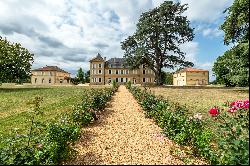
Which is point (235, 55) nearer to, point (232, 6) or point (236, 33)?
point (236, 33)

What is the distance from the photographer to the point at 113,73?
282 feet

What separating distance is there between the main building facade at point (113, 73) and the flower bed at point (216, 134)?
Answer: 73474mm

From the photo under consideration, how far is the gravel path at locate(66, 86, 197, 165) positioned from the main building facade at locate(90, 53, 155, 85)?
72305 millimetres

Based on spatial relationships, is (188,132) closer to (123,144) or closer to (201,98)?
(123,144)

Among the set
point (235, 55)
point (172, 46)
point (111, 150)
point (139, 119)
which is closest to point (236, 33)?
point (235, 55)

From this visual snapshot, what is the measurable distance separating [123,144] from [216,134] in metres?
2.69

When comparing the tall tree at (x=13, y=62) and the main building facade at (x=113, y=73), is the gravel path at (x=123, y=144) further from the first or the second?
the main building facade at (x=113, y=73)

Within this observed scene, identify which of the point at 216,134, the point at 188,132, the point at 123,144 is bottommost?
the point at 123,144

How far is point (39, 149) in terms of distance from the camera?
670 cm

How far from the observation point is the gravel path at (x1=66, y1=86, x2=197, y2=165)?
24.8 ft

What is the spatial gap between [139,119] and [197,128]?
5041mm

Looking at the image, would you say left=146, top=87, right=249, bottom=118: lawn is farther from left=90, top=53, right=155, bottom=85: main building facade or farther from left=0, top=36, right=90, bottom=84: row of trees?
left=90, top=53, right=155, bottom=85: main building facade

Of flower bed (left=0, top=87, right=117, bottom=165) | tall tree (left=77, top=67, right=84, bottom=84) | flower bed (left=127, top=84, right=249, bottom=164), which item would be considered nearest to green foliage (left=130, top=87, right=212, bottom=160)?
flower bed (left=127, top=84, right=249, bottom=164)

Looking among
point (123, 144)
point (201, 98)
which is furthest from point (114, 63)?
point (123, 144)
